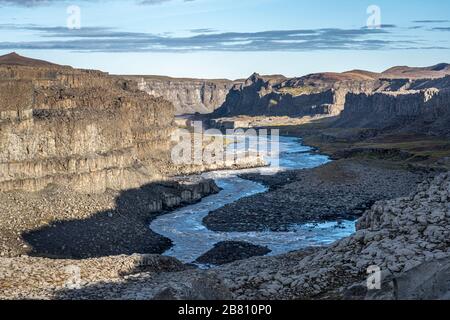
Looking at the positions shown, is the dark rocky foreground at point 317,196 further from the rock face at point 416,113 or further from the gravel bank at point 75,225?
the rock face at point 416,113

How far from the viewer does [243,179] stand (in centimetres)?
9962

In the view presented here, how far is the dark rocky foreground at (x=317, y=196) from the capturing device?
64062mm

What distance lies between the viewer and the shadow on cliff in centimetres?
4966

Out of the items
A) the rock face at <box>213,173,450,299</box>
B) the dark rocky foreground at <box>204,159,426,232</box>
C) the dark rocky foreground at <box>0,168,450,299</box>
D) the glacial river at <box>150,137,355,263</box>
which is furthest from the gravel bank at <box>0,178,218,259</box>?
the rock face at <box>213,173,450,299</box>

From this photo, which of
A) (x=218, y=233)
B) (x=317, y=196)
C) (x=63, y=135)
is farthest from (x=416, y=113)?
(x=218, y=233)

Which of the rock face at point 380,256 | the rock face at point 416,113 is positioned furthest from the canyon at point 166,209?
the rock face at point 416,113

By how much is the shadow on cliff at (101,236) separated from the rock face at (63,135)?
575cm

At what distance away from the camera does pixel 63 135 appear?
6800 centimetres

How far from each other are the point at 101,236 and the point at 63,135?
708 inches

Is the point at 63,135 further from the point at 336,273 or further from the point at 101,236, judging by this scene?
the point at 336,273

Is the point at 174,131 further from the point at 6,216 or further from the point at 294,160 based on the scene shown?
the point at 6,216

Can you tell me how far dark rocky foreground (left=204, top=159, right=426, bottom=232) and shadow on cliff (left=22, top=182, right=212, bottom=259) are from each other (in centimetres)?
737

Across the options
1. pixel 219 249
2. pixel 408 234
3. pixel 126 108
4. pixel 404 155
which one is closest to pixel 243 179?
pixel 126 108

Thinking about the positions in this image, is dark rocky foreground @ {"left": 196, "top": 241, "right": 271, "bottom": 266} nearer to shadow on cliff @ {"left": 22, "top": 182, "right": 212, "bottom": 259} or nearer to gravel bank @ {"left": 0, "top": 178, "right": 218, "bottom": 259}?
shadow on cliff @ {"left": 22, "top": 182, "right": 212, "bottom": 259}
